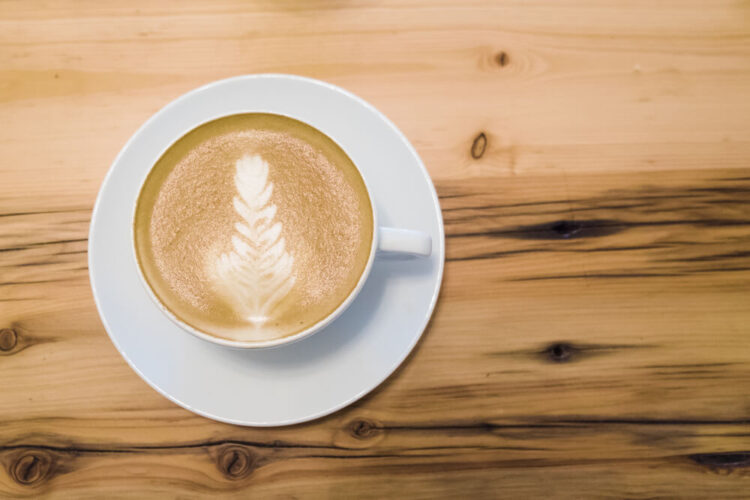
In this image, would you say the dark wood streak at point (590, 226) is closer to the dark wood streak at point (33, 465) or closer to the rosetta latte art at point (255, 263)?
the rosetta latte art at point (255, 263)

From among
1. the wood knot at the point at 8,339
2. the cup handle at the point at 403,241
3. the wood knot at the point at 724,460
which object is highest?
the cup handle at the point at 403,241

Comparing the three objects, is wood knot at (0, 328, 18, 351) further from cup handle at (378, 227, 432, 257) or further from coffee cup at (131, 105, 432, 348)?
cup handle at (378, 227, 432, 257)

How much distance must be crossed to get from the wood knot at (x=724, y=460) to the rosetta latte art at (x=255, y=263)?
682 millimetres

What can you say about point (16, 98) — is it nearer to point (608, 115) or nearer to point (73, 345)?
point (73, 345)

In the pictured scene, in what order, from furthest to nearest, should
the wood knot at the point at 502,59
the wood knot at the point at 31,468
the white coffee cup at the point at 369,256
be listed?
the wood knot at the point at 502,59, the wood knot at the point at 31,468, the white coffee cup at the point at 369,256

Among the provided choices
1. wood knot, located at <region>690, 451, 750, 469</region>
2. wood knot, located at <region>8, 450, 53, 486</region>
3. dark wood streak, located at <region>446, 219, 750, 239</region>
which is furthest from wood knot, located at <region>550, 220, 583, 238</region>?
wood knot, located at <region>8, 450, 53, 486</region>

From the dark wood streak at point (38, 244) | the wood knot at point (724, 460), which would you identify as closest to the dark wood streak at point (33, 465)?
the dark wood streak at point (38, 244)

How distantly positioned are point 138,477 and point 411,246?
21.2 inches

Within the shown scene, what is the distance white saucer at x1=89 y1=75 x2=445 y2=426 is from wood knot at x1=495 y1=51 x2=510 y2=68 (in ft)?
0.83

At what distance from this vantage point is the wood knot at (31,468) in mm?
784

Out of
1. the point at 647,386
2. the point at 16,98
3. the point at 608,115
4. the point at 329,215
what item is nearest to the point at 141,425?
the point at 329,215

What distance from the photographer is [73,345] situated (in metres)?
0.81

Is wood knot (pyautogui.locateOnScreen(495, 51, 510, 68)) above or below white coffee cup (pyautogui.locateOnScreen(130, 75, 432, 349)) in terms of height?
above

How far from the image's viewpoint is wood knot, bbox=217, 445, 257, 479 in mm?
793
